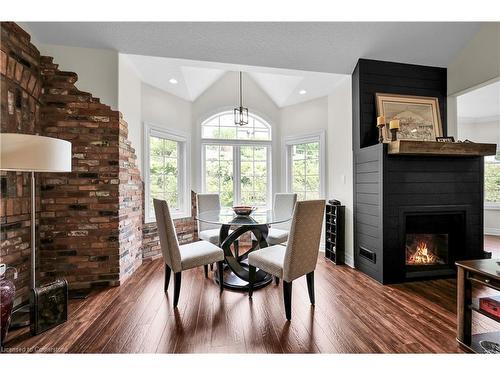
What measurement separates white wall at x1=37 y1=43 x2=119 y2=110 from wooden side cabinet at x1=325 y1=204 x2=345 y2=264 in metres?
3.04

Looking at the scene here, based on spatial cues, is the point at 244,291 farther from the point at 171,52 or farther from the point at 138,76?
the point at 138,76

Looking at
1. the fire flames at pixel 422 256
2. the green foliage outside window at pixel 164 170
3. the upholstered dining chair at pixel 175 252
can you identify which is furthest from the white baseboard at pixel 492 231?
the green foliage outside window at pixel 164 170

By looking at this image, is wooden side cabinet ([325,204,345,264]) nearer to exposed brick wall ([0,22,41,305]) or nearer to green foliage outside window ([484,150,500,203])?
exposed brick wall ([0,22,41,305])

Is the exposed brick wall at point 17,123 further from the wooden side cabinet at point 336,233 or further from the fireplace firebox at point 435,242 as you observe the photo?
the fireplace firebox at point 435,242

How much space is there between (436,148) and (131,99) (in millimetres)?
3615

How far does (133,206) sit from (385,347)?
9.48 feet

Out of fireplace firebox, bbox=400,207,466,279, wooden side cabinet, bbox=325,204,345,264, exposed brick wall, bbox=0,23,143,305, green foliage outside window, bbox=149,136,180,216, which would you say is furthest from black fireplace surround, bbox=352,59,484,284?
exposed brick wall, bbox=0,23,143,305

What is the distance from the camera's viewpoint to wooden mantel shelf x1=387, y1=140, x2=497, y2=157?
243cm

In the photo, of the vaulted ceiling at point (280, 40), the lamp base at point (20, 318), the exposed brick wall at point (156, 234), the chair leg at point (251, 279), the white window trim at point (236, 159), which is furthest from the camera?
the white window trim at point (236, 159)

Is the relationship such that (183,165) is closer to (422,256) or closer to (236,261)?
(236,261)

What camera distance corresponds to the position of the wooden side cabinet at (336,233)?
324 centimetres

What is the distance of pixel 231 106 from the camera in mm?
4160

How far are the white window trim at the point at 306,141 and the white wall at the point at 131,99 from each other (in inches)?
94.7
